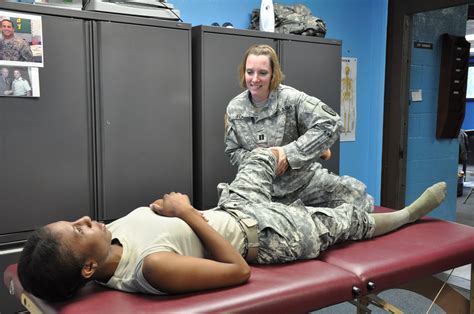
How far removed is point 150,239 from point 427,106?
3.31 meters

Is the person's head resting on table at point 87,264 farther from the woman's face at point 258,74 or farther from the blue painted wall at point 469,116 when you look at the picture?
the blue painted wall at point 469,116

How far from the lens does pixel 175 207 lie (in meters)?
1.51

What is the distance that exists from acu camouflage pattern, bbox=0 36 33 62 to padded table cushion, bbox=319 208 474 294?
1.53m

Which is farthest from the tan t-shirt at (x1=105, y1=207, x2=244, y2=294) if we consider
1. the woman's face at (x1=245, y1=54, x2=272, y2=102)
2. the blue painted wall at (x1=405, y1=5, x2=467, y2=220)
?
the blue painted wall at (x1=405, y1=5, x2=467, y2=220)

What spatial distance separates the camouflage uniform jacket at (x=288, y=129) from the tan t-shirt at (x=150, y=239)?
0.52 m

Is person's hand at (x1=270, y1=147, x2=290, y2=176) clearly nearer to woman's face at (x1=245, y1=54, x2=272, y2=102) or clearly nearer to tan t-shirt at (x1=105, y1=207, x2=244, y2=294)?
woman's face at (x1=245, y1=54, x2=272, y2=102)

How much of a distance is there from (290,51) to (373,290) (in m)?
1.74

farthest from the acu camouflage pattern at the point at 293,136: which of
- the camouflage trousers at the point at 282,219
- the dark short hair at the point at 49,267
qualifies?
the dark short hair at the point at 49,267

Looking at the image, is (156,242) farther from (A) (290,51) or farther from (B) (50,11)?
(A) (290,51)

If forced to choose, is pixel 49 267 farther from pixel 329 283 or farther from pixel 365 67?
pixel 365 67

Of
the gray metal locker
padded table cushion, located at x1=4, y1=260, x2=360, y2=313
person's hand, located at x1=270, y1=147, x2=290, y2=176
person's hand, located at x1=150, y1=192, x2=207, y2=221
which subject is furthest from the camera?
the gray metal locker

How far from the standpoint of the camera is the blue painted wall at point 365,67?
366 centimetres

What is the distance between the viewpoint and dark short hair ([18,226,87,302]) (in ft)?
4.02

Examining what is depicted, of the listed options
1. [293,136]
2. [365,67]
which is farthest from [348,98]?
[293,136]
